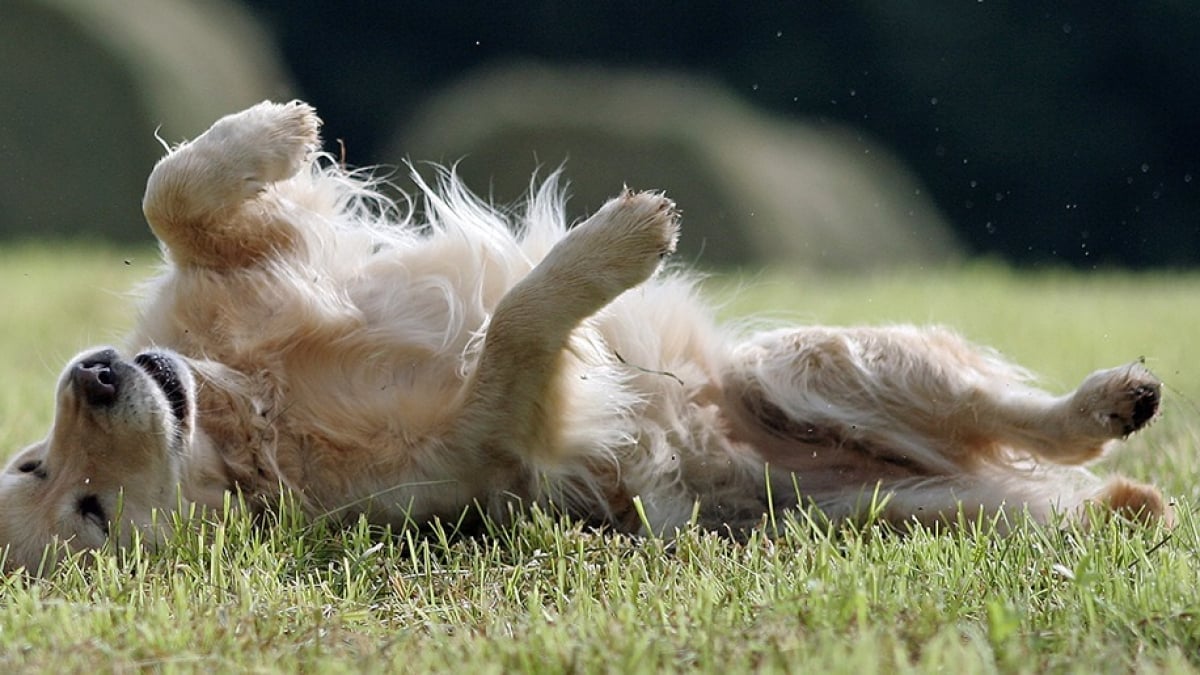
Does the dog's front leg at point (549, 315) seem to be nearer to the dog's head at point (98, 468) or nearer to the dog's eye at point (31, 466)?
the dog's head at point (98, 468)

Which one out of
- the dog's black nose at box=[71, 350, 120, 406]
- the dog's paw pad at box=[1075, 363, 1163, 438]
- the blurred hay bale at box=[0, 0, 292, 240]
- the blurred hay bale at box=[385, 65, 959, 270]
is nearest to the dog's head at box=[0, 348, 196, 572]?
the dog's black nose at box=[71, 350, 120, 406]

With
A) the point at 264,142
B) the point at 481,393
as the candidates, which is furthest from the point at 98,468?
the point at 264,142

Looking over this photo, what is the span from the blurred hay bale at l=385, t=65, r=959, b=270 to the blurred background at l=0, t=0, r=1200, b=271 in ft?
0.11

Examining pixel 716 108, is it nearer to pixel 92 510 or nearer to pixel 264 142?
pixel 264 142

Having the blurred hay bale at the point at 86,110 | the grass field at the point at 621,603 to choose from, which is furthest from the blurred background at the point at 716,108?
the grass field at the point at 621,603

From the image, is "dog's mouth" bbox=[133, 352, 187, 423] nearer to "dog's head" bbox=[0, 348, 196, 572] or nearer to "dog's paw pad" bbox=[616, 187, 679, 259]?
"dog's head" bbox=[0, 348, 196, 572]

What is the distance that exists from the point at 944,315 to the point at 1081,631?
5587 mm

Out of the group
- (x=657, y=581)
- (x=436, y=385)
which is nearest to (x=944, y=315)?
(x=436, y=385)

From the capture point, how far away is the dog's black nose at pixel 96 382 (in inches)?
136

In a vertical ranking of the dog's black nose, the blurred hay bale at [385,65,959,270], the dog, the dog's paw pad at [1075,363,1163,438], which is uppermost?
the blurred hay bale at [385,65,959,270]

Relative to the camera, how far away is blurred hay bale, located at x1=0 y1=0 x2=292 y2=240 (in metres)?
15.2

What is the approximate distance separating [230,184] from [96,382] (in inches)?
30.8

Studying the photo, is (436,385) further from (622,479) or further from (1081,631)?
(1081,631)

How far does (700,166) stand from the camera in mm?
15312
